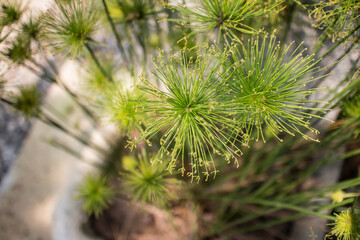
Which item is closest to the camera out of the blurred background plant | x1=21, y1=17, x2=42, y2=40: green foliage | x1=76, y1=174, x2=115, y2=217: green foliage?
the blurred background plant

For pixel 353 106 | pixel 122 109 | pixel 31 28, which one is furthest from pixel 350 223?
pixel 31 28

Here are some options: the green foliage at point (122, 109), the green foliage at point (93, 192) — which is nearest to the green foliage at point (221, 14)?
the green foliage at point (122, 109)

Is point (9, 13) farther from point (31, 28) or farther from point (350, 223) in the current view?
point (350, 223)

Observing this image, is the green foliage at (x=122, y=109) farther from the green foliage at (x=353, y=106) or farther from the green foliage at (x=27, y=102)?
the green foliage at (x=353, y=106)

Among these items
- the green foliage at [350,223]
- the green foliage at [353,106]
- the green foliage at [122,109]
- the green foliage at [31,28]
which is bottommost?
the green foliage at [350,223]

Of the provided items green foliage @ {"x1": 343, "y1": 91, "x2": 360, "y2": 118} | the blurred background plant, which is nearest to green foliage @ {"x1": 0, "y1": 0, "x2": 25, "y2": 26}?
the blurred background plant

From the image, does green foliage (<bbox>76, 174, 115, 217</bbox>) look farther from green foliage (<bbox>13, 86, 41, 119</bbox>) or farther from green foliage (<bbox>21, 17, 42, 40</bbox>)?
green foliage (<bbox>21, 17, 42, 40</bbox>)
